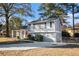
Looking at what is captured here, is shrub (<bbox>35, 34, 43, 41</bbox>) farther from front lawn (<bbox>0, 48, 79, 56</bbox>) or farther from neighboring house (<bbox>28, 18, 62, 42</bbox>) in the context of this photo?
front lawn (<bbox>0, 48, 79, 56</bbox>)

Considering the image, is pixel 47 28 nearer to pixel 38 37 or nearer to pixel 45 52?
pixel 38 37

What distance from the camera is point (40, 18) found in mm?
9453

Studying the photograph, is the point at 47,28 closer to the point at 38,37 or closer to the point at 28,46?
the point at 38,37

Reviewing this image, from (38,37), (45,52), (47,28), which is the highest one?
(47,28)

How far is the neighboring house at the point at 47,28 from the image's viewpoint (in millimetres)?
9453

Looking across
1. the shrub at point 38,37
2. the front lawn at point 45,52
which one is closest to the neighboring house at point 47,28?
the shrub at point 38,37

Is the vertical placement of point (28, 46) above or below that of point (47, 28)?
below

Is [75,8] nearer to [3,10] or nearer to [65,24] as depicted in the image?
[65,24]

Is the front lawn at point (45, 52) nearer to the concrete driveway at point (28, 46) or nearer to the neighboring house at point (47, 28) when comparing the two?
the concrete driveway at point (28, 46)

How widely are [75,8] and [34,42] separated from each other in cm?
75

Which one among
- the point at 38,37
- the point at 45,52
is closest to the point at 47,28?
the point at 38,37

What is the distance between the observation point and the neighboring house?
945 cm

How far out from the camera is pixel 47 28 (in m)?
9.47

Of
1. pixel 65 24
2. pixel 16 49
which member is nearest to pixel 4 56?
pixel 16 49
